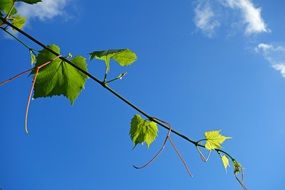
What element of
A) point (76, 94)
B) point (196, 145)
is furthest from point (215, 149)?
point (76, 94)

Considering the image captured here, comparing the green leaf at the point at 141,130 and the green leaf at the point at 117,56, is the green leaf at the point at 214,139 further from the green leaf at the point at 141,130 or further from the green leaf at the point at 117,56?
the green leaf at the point at 117,56

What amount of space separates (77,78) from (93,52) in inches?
4.9

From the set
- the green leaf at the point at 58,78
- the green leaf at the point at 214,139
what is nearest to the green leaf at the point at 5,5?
the green leaf at the point at 58,78

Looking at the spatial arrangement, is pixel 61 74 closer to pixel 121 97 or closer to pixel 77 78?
pixel 77 78

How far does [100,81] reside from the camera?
119 cm

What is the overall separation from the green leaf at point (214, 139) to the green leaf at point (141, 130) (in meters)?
0.22

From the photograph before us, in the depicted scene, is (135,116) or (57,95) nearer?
(57,95)

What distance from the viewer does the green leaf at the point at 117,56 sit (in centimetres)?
136

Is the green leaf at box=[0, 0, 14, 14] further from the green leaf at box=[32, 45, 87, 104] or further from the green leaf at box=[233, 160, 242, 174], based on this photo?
the green leaf at box=[233, 160, 242, 174]

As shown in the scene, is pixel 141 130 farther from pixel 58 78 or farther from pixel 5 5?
pixel 5 5

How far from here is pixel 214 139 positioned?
5.38ft

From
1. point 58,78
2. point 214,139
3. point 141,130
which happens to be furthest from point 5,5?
point 214,139

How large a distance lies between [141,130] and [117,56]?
0.34 m

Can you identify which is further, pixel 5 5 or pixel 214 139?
pixel 214 139
